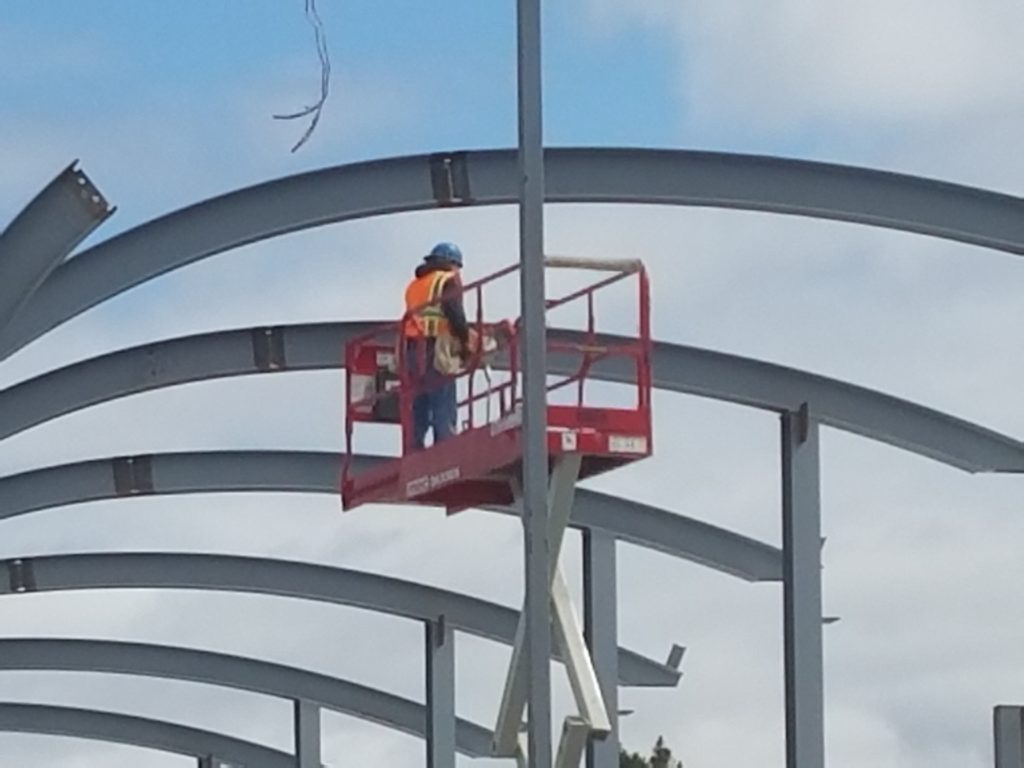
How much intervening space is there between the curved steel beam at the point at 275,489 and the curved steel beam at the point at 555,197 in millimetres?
4983

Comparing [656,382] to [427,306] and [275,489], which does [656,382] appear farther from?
[275,489]

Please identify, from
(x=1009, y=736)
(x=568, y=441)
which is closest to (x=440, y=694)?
(x=568, y=441)

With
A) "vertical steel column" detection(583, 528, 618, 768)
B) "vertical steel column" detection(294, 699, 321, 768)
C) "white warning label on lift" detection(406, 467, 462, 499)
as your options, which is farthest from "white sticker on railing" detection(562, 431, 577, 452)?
"vertical steel column" detection(294, 699, 321, 768)

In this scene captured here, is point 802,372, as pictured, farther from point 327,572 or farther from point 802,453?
point 327,572

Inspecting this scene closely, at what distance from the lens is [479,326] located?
18.0 metres

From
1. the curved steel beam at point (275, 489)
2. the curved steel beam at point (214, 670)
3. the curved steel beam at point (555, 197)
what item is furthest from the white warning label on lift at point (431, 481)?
the curved steel beam at point (214, 670)

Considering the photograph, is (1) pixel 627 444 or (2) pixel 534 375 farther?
(1) pixel 627 444

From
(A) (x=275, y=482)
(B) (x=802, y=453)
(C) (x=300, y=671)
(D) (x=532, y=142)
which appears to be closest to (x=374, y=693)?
(C) (x=300, y=671)

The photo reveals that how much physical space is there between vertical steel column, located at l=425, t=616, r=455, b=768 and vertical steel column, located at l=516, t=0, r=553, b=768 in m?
15.8

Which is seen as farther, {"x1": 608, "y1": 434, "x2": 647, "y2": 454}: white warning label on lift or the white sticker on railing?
{"x1": 608, "y1": 434, "x2": 647, "y2": 454}: white warning label on lift

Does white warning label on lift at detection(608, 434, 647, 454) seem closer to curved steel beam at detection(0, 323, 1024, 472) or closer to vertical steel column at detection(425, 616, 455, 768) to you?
curved steel beam at detection(0, 323, 1024, 472)

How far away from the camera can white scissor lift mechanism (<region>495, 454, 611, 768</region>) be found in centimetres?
1602

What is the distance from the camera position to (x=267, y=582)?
91.8 ft

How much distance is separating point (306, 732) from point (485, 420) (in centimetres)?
1565
